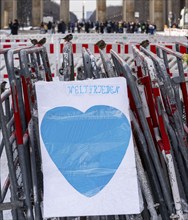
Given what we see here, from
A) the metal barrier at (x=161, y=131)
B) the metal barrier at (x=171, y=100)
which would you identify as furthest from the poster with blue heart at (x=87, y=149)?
the metal barrier at (x=171, y=100)

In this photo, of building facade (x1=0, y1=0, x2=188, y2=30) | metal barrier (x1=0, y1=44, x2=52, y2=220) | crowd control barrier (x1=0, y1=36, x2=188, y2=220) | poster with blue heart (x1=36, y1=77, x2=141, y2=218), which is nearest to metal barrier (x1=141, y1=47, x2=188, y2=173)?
crowd control barrier (x1=0, y1=36, x2=188, y2=220)

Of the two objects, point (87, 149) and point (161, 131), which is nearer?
point (87, 149)

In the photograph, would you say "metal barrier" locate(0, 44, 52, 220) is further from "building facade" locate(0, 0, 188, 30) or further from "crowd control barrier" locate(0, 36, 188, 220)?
"building facade" locate(0, 0, 188, 30)

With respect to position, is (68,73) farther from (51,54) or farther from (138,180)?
(51,54)

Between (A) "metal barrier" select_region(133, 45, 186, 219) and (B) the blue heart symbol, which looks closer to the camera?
(B) the blue heart symbol

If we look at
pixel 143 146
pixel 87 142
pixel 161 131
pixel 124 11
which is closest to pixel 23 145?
pixel 87 142

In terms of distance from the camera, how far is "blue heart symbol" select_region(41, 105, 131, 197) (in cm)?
350

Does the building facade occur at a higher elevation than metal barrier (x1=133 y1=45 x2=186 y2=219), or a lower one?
higher

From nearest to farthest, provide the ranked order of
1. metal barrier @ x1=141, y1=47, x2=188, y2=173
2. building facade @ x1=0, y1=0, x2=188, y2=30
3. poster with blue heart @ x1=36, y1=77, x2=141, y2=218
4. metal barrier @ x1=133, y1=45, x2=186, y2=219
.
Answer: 1. poster with blue heart @ x1=36, y1=77, x2=141, y2=218
2. metal barrier @ x1=133, y1=45, x2=186, y2=219
3. metal barrier @ x1=141, y1=47, x2=188, y2=173
4. building facade @ x1=0, y1=0, x2=188, y2=30

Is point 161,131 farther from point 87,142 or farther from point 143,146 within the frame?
point 87,142

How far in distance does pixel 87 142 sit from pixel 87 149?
0.14 ft

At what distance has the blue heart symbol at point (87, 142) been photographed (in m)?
3.50

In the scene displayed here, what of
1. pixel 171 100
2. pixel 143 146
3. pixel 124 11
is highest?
pixel 124 11

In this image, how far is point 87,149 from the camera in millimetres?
3523
